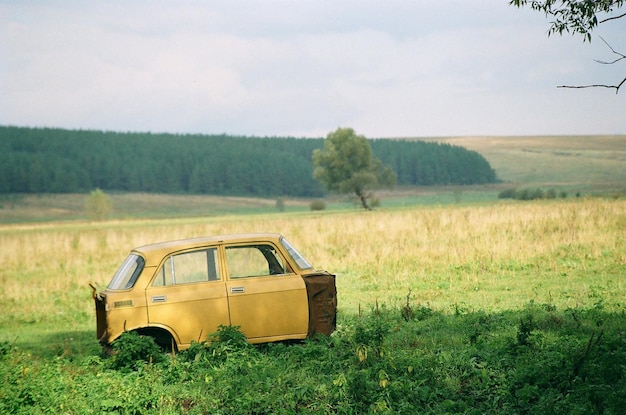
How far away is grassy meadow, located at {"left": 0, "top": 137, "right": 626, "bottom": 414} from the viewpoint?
8.67 meters

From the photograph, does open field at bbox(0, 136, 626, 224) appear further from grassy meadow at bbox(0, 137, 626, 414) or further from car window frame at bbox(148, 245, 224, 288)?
car window frame at bbox(148, 245, 224, 288)

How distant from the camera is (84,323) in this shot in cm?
1830

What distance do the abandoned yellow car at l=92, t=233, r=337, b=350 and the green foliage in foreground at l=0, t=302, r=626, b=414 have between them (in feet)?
1.24

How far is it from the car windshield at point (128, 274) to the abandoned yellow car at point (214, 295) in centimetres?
2

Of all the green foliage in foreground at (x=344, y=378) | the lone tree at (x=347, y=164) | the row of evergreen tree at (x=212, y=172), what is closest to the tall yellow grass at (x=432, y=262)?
the green foliage in foreground at (x=344, y=378)

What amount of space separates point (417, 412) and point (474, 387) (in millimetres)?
1073

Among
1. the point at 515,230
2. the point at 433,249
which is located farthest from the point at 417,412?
the point at 515,230

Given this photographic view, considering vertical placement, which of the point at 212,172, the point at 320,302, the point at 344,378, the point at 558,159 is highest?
the point at 212,172

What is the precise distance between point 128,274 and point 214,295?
132cm

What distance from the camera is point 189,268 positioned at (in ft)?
36.6

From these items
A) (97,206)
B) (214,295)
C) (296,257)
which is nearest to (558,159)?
(97,206)

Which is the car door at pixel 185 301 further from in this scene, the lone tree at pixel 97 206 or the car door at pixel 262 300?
the lone tree at pixel 97 206

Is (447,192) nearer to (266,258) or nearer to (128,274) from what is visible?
(266,258)

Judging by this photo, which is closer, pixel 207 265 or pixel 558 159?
pixel 207 265
